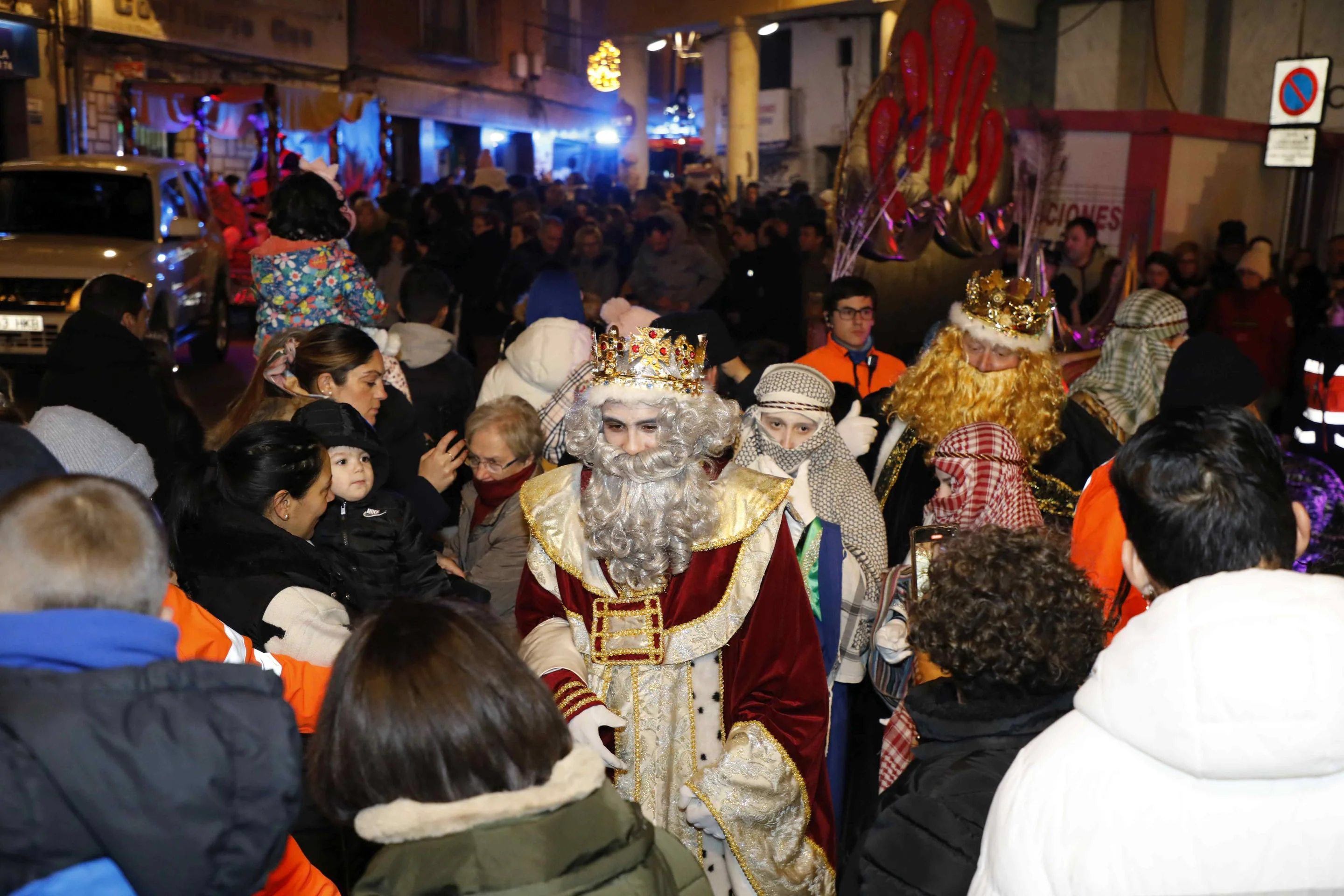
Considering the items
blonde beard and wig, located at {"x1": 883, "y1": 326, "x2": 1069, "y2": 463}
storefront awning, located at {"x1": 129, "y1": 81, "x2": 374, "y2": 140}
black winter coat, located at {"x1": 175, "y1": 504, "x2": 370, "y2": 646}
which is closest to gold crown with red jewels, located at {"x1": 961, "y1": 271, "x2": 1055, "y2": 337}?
blonde beard and wig, located at {"x1": 883, "y1": 326, "x2": 1069, "y2": 463}

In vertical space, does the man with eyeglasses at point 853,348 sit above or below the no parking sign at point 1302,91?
below

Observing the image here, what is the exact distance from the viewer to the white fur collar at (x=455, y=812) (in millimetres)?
1615

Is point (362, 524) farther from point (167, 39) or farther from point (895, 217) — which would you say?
point (167, 39)

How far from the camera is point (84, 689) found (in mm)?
1592

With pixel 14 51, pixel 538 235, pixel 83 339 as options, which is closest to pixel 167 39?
pixel 14 51

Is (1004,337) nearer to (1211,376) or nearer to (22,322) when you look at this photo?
(1211,376)

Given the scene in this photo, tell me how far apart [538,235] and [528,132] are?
22.3 m

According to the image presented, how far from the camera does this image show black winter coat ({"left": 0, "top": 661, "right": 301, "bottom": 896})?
154cm

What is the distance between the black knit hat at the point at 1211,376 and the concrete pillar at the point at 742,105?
2040 cm

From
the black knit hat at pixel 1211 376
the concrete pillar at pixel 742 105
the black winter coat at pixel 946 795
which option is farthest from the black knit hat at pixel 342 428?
the concrete pillar at pixel 742 105

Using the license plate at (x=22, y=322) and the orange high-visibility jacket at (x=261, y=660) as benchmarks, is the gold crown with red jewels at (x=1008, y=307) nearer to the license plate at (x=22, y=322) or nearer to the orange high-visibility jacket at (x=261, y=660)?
the orange high-visibility jacket at (x=261, y=660)

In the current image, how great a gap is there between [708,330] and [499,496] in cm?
168

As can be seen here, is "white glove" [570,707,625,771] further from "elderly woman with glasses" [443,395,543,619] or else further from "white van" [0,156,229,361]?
"white van" [0,156,229,361]

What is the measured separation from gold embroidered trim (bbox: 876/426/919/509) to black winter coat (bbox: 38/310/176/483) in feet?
9.77
